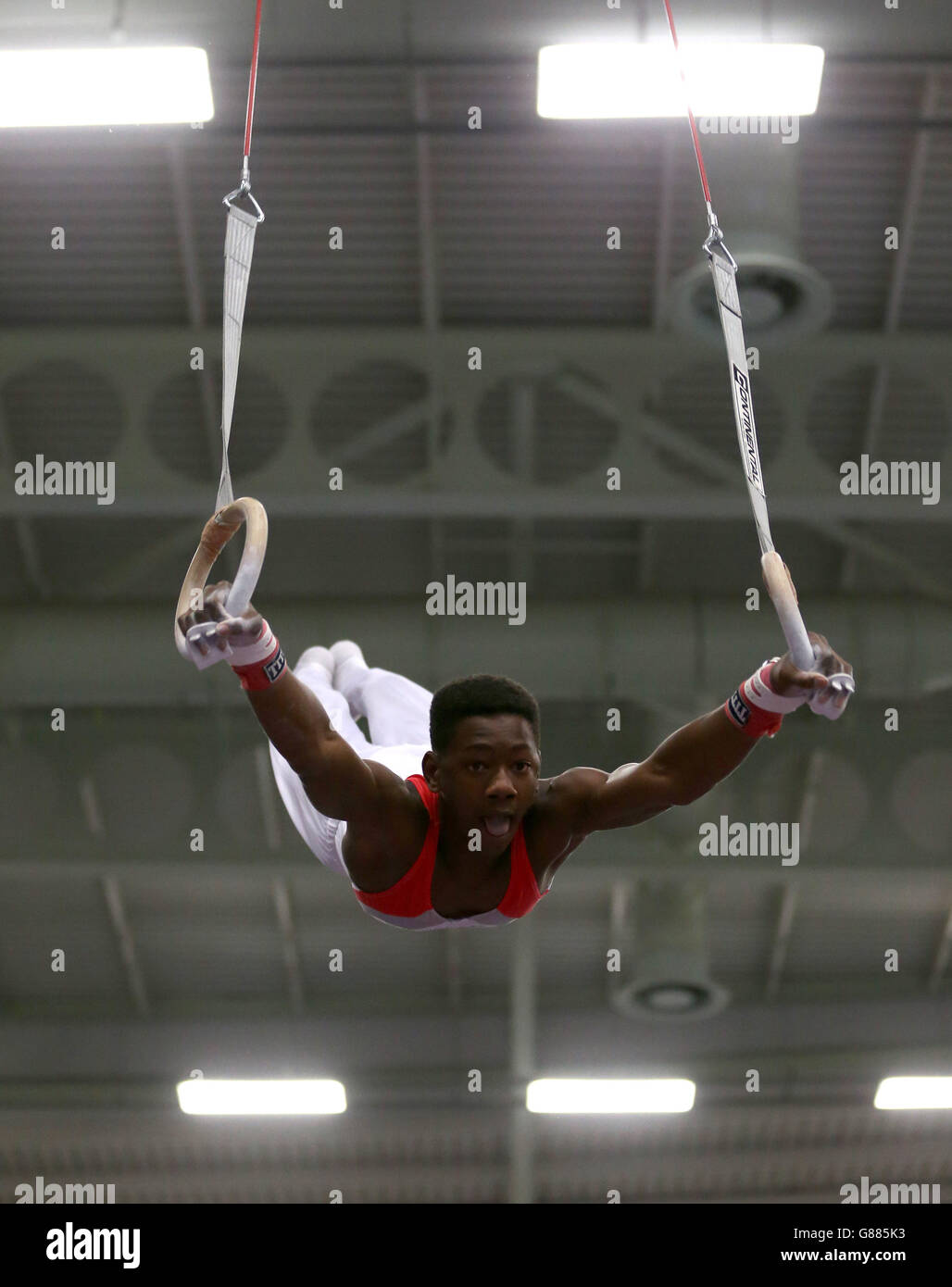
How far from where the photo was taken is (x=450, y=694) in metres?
4.27

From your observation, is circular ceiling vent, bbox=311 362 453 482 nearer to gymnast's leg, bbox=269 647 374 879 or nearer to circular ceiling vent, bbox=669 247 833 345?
circular ceiling vent, bbox=669 247 833 345

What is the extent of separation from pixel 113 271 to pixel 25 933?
5612 millimetres

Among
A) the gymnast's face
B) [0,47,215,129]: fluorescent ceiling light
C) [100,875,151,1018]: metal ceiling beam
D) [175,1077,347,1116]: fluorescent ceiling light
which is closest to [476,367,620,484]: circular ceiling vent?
[0,47,215,129]: fluorescent ceiling light

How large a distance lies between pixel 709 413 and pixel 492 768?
590 centimetres

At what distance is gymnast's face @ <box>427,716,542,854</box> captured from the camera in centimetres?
417

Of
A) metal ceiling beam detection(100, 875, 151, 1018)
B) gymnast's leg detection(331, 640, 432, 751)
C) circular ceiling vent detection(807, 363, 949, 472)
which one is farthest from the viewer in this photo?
metal ceiling beam detection(100, 875, 151, 1018)

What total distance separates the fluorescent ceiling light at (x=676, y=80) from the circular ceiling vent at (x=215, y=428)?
295cm

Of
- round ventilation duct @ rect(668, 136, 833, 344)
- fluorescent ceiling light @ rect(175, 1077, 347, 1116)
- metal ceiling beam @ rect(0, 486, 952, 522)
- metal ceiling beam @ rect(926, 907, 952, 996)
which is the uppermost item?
round ventilation duct @ rect(668, 136, 833, 344)

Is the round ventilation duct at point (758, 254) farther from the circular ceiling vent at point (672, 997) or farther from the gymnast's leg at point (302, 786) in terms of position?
the circular ceiling vent at point (672, 997)

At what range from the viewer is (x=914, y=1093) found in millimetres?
12195

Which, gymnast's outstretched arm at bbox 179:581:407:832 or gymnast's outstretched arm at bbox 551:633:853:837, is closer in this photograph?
gymnast's outstretched arm at bbox 179:581:407:832

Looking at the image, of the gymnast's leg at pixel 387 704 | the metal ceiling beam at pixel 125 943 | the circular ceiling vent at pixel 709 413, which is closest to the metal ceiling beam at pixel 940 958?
the circular ceiling vent at pixel 709 413

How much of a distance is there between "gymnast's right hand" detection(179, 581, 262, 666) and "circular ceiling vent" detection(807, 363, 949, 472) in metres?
6.50

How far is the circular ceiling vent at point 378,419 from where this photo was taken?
936 cm
